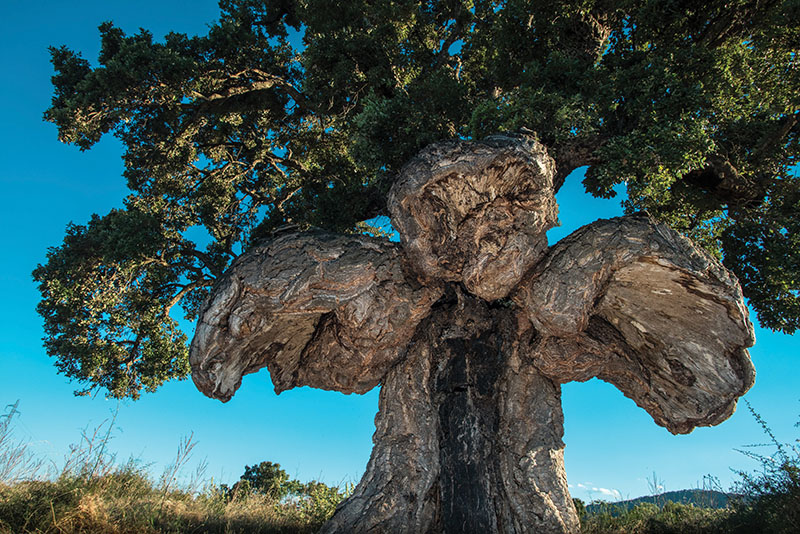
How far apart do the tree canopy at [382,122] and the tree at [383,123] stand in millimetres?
37

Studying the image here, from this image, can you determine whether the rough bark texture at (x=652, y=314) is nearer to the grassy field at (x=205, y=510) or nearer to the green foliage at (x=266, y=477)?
the grassy field at (x=205, y=510)

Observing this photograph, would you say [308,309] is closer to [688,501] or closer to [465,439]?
[465,439]

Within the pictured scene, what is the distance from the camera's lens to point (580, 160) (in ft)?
27.2

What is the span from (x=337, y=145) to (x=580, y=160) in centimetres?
582

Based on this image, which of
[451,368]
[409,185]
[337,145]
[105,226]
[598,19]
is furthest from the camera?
[337,145]

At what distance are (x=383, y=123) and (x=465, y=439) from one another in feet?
17.6

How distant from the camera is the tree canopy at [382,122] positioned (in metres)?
7.87

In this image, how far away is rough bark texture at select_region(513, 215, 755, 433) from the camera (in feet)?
21.8

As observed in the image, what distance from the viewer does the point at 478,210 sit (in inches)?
277

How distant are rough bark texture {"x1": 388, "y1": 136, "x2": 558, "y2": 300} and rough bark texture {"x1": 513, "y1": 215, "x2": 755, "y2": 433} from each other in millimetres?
602

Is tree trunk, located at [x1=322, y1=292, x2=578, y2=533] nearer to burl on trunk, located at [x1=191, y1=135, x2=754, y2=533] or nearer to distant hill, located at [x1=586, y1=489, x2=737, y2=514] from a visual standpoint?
burl on trunk, located at [x1=191, y1=135, x2=754, y2=533]

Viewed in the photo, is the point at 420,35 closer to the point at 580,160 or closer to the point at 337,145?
the point at 337,145

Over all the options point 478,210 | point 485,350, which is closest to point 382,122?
point 478,210

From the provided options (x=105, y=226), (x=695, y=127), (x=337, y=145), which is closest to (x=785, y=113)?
(x=695, y=127)
